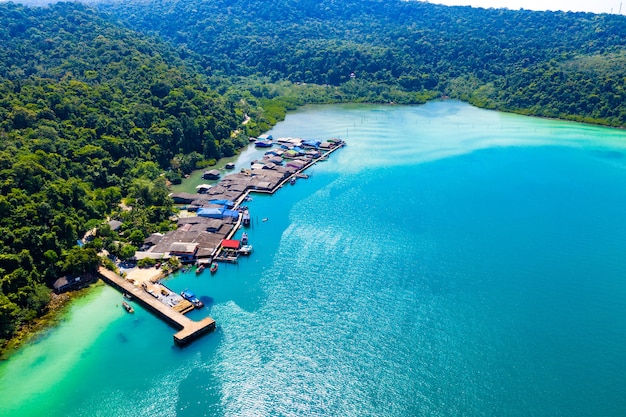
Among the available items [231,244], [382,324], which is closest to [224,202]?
[231,244]

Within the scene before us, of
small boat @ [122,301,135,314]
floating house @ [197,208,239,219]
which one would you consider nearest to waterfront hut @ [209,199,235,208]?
floating house @ [197,208,239,219]

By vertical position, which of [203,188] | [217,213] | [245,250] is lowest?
[245,250]

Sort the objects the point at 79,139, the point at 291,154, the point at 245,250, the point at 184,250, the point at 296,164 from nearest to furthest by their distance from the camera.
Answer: the point at 184,250 → the point at 245,250 → the point at 79,139 → the point at 296,164 → the point at 291,154

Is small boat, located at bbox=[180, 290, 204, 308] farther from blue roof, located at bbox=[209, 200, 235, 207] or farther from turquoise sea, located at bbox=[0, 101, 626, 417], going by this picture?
blue roof, located at bbox=[209, 200, 235, 207]

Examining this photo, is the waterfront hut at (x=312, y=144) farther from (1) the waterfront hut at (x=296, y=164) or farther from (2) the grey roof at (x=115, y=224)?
(2) the grey roof at (x=115, y=224)

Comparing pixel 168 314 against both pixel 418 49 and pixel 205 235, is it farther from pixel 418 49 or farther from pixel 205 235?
pixel 418 49

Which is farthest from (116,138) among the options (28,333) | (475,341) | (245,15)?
(245,15)
